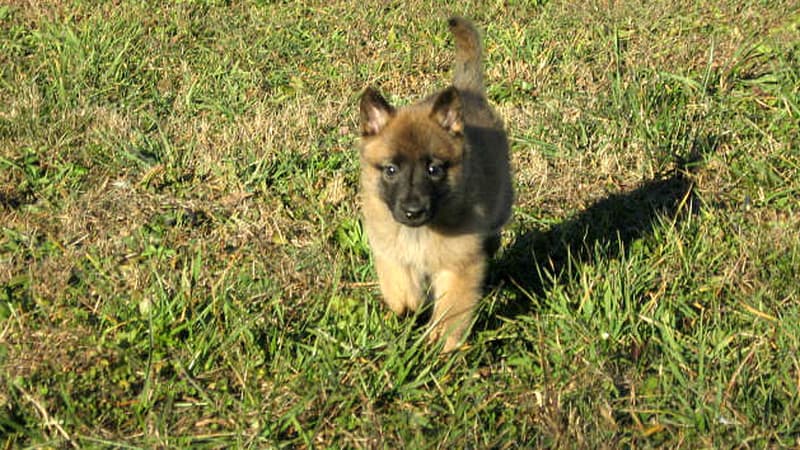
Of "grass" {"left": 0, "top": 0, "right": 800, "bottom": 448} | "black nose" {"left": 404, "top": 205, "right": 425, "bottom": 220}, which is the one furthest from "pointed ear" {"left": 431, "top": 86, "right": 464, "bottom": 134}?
"grass" {"left": 0, "top": 0, "right": 800, "bottom": 448}

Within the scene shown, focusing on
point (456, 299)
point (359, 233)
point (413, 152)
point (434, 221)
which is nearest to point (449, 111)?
point (413, 152)

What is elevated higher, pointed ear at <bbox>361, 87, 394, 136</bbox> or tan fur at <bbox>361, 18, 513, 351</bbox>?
pointed ear at <bbox>361, 87, 394, 136</bbox>

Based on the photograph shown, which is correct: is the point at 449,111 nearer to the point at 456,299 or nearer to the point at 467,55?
the point at 456,299

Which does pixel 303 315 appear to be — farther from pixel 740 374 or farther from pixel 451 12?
pixel 451 12

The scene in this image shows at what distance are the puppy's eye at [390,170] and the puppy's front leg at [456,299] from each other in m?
0.50

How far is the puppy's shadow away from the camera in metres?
5.05

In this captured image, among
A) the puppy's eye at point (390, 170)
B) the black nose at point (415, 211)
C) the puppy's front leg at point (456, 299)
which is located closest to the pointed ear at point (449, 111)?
the puppy's eye at point (390, 170)

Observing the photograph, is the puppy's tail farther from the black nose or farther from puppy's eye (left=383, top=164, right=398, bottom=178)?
the black nose

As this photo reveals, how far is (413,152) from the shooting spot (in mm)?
4559

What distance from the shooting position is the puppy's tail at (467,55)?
222 inches

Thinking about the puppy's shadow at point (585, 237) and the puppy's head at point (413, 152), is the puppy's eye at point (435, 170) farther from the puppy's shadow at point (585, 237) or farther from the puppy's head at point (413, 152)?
the puppy's shadow at point (585, 237)

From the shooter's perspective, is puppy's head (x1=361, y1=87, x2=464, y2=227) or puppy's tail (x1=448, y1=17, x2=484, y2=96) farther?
puppy's tail (x1=448, y1=17, x2=484, y2=96)

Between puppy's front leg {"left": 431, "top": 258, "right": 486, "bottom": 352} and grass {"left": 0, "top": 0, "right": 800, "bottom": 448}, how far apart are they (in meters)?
0.16

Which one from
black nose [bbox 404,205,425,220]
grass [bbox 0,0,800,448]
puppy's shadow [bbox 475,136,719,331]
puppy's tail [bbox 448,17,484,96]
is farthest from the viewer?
puppy's tail [bbox 448,17,484,96]
